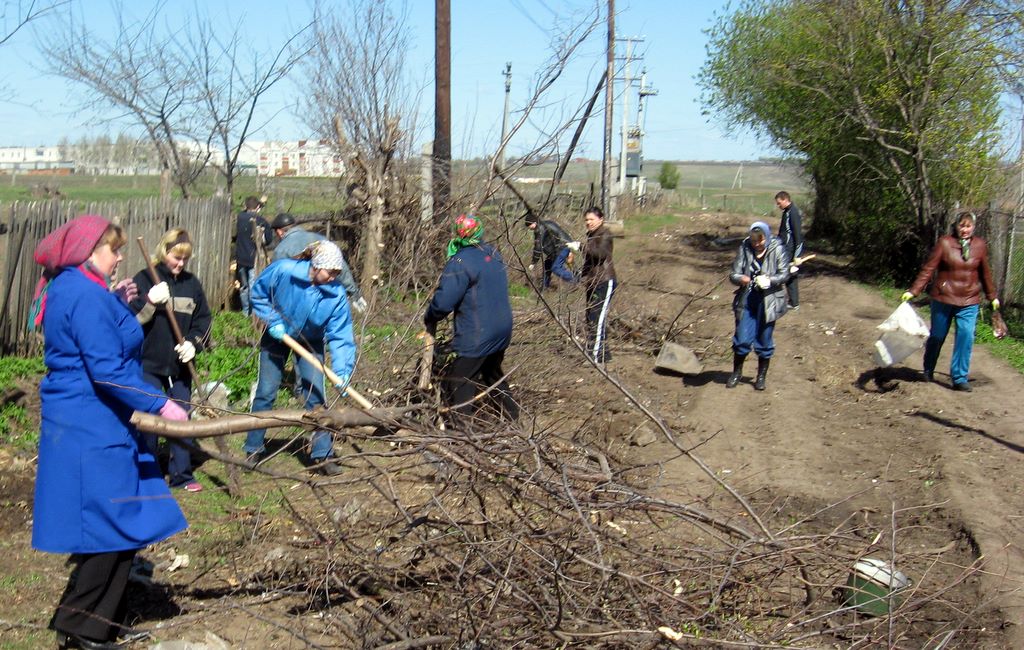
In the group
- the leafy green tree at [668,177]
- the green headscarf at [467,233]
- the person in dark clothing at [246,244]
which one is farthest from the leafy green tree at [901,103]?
the leafy green tree at [668,177]

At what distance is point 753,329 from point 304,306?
4.44m

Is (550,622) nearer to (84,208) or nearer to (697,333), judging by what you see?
(84,208)

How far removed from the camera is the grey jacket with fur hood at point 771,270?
8.60m

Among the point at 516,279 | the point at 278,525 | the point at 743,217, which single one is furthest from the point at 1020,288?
the point at 743,217

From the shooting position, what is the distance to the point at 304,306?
602 centimetres

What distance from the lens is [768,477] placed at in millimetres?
6836

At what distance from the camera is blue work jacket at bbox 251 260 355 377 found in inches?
237

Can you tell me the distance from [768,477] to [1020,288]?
7.84m

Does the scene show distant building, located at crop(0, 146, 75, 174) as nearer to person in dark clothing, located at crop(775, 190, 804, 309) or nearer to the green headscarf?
person in dark clothing, located at crop(775, 190, 804, 309)

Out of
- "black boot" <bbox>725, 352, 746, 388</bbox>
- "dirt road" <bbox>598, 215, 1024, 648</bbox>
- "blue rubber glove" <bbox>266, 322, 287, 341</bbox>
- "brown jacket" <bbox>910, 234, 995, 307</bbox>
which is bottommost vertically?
"dirt road" <bbox>598, 215, 1024, 648</bbox>

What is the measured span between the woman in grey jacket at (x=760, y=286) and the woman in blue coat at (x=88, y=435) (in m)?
5.93

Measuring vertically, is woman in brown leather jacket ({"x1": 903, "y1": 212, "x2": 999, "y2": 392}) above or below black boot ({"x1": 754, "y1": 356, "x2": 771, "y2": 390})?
above

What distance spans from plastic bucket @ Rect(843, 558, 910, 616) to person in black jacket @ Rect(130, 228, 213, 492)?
11.9 feet

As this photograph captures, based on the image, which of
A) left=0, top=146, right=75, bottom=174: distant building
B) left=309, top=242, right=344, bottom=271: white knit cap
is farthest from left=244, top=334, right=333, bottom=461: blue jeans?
left=0, top=146, right=75, bottom=174: distant building
